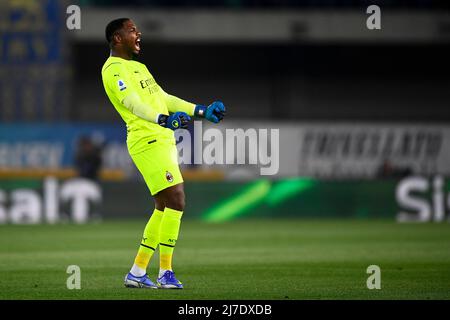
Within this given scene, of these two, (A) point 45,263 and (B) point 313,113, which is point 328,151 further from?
(A) point 45,263

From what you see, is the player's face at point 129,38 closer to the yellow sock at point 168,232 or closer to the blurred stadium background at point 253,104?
the yellow sock at point 168,232

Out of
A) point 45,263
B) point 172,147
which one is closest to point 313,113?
point 45,263

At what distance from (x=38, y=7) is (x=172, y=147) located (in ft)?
62.6

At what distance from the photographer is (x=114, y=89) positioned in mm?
9953

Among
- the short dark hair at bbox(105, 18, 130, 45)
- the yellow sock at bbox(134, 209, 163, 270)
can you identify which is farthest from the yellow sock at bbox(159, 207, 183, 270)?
the short dark hair at bbox(105, 18, 130, 45)

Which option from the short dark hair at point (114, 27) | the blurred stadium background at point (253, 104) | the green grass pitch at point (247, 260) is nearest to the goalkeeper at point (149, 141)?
Answer: the short dark hair at point (114, 27)

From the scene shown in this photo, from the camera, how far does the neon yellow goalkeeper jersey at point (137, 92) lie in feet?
32.5

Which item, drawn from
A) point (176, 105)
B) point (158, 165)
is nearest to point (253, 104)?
point (176, 105)

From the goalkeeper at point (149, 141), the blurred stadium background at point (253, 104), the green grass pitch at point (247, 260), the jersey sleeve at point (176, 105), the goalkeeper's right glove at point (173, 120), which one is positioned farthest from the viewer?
the blurred stadium background at point (253, 104)

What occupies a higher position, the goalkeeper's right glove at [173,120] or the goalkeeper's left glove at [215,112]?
the goalkeeper's left glove at [215,112]

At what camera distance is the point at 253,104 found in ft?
116

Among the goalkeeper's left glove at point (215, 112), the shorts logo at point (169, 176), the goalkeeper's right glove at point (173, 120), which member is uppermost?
the goalkeeper's left glove at point (215, 112)

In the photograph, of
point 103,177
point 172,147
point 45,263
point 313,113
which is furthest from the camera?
point 313,113

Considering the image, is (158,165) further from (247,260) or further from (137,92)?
(247,260)
